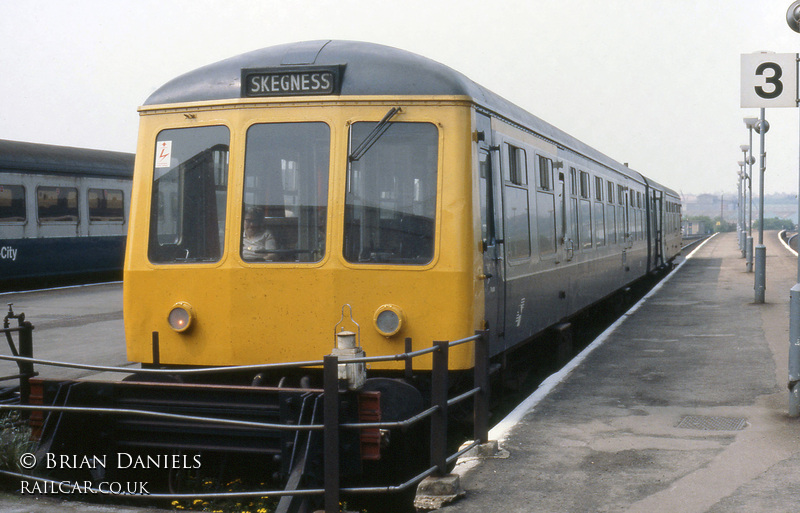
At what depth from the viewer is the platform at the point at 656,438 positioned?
518cm

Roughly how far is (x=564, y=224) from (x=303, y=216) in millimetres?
4865

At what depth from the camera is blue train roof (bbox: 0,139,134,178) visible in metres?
18.4

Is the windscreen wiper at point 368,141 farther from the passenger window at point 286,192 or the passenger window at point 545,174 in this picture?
the passenger window at point 545,174

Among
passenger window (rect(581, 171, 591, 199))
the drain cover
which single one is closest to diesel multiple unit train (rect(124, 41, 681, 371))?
the drain cover

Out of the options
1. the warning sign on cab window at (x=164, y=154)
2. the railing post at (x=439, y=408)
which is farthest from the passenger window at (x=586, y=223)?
the railing post at (x=439, y=408)

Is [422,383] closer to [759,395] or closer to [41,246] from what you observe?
[759,395]

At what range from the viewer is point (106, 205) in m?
21.7

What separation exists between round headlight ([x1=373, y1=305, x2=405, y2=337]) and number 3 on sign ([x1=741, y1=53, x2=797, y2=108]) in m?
3.84

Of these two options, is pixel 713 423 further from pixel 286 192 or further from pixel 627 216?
pixel 627 216

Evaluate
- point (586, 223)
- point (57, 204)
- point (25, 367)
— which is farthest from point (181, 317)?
point (57, 204)

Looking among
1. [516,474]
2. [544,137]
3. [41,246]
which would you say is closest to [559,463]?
[516,474]

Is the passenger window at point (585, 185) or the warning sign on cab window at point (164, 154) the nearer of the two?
the warning sign on cab window at point (164, 154)

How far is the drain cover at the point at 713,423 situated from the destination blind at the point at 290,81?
3794mm

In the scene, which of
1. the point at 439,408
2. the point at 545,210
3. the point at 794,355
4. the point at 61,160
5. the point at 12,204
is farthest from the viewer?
the point at 61,160
